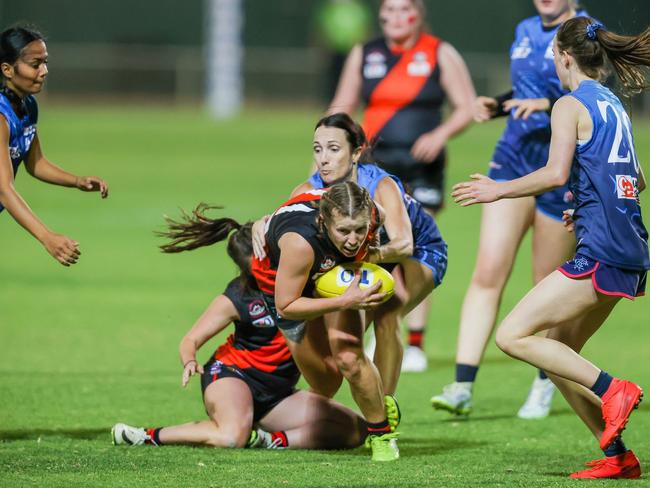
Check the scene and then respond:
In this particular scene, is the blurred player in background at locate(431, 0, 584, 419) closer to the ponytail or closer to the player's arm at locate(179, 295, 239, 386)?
the player's arm at locate(179, 295, 239, 386)

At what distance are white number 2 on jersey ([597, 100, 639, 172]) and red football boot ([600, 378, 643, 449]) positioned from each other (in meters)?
0.92

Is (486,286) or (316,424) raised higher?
(486,286)

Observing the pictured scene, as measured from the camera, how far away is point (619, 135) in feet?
16.8

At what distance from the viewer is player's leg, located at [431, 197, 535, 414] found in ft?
22.6

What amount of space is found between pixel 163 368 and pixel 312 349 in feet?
8.28

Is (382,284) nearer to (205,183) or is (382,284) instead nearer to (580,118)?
(580,118)

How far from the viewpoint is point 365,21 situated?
3145 cm

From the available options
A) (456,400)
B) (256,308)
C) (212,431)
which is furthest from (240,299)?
(456,400)

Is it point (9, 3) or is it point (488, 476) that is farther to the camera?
point (9, 3)

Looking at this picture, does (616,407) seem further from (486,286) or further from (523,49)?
(523,49)

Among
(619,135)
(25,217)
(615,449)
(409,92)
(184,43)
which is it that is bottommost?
(615,449)

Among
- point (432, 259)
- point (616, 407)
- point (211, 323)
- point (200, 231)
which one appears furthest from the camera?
point (432, 259)

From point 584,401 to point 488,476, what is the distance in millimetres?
575

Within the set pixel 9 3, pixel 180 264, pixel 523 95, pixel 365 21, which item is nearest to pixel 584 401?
pixel 523 95
